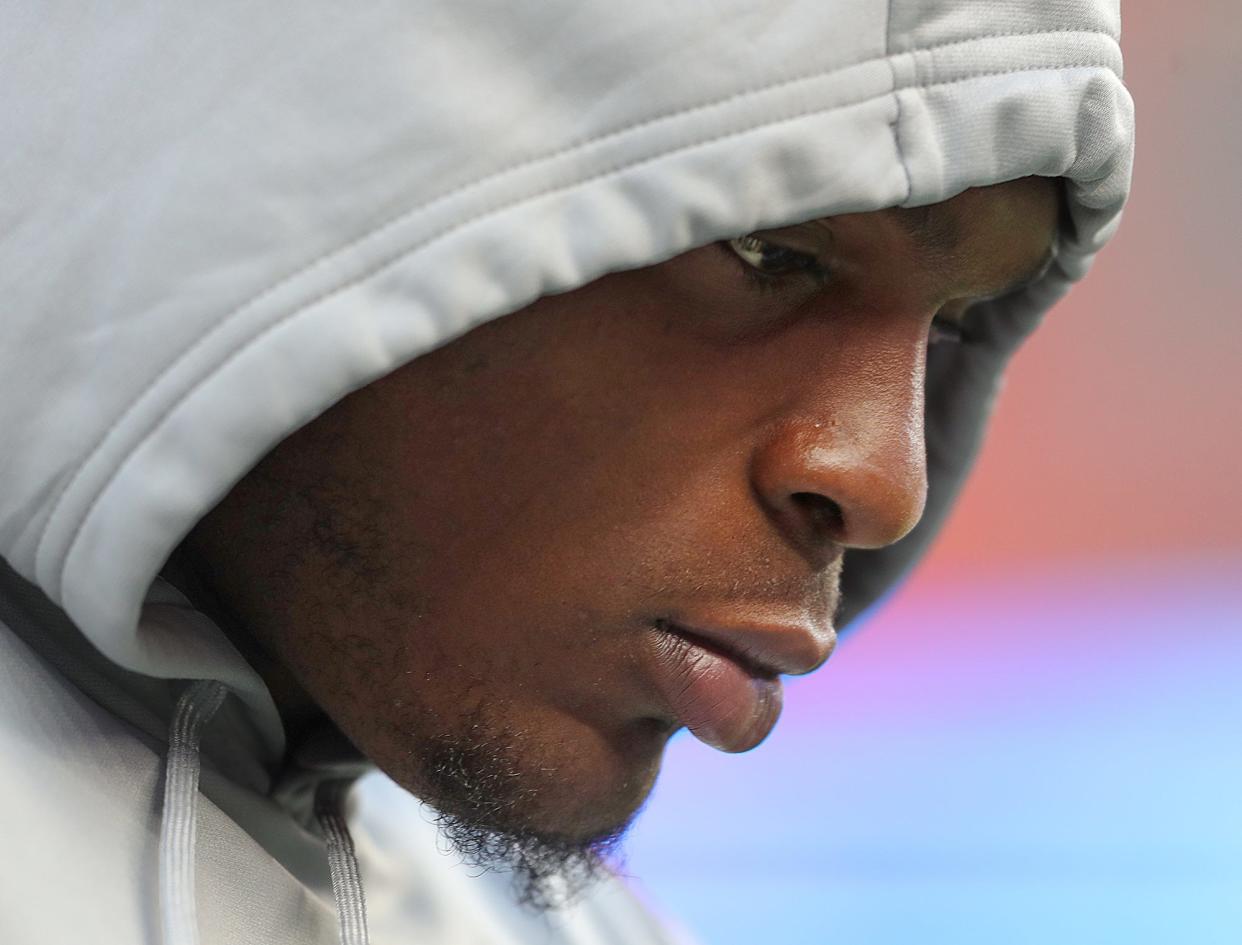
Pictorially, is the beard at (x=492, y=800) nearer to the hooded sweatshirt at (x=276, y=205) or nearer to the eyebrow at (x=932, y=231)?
the hooded sweatshirt at (x=276, y=205)

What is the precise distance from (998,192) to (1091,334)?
1818 millimetres

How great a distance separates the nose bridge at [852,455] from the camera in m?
0.60

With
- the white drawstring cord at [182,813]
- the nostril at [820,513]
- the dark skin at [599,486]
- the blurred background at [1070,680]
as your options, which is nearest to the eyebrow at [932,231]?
the dark skin at [599,486]

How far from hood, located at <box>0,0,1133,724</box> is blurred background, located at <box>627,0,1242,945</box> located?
1490mm

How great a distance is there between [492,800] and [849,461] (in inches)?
9.2

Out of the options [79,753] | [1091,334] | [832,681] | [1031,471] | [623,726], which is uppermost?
[79,753]

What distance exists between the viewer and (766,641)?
24.8 inches

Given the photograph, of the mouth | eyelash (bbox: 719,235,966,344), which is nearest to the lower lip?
the mouth

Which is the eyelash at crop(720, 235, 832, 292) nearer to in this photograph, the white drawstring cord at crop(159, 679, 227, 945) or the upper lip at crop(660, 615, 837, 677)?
the upper lip at crop(660, 615, 837, 677)

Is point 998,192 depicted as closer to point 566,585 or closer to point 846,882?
point 566,585

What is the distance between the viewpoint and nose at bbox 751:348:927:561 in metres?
0.60

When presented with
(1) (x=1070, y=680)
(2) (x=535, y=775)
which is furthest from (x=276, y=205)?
(1) (x=1070, y=680)

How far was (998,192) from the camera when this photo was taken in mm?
633

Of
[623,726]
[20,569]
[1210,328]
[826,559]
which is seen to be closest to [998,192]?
[826,559]
